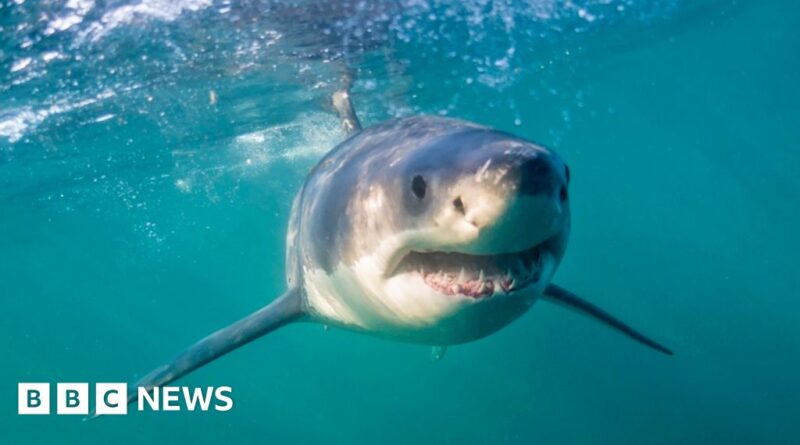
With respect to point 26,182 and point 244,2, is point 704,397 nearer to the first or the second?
point 244,2

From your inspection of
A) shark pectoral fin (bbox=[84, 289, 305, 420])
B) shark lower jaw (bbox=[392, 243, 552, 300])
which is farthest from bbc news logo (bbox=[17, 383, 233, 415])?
shark lower jaw (bbox=[392, 243, 552, 300])

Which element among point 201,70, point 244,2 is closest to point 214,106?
point 201,70

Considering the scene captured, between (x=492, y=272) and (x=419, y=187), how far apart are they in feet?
1.64

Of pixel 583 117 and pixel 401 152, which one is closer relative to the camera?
pixel 401 152

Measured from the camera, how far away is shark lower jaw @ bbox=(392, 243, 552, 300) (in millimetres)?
2746

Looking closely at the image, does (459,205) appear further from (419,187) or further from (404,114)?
(404,114)

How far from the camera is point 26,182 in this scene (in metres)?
20.8

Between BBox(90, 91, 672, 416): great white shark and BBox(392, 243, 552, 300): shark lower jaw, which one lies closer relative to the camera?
BBox(90, 91, 672, 416): great white shark

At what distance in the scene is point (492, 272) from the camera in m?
2.75

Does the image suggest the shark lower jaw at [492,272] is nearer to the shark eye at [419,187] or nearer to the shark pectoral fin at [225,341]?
the shark eye at [419,187]

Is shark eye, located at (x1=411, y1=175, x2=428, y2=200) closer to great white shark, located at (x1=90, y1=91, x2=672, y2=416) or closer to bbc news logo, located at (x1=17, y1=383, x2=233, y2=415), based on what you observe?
great white shark, located at (x1=90, y1=91, x2=672, y2=416)

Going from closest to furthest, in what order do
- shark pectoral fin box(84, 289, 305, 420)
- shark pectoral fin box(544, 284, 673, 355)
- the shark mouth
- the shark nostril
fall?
1. the shark nostril
2. the shark mouth
3. shark pectoral fin box(84, 289, 305, 420)
4. shark pectoral fin box(544, 284, 673, 355)

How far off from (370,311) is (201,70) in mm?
10882

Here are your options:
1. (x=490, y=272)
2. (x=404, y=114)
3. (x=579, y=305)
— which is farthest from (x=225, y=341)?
(x=404, y=114)
